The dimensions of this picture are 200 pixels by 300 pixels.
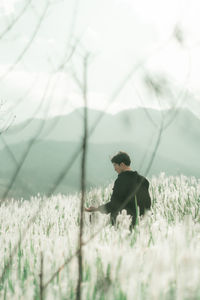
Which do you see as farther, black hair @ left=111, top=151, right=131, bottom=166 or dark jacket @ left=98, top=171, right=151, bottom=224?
black hair @ left=111, top=151, right=131, bottom=166

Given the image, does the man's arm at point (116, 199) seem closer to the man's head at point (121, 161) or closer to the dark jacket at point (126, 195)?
the dark jacket at point (126, 195)

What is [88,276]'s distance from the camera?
2.70m

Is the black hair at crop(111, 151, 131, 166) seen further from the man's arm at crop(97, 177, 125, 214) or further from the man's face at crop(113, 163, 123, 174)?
the man's arm at crop(97, 177, 125, 214)

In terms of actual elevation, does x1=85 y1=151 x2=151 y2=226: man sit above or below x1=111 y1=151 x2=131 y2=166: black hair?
below

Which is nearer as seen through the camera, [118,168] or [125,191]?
[125,191]

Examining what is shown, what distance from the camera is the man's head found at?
18.4 feet

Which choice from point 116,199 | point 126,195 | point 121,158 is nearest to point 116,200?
point 116,199

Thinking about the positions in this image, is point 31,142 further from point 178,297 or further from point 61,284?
point 178,297

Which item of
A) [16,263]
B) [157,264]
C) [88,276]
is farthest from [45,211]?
[157,264]

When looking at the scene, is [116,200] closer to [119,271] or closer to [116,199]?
[116,199]

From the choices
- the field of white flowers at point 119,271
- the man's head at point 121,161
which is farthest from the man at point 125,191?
the field of white flowers at point 119,271

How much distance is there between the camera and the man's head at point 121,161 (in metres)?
5.60

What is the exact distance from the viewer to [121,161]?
18.4 ft

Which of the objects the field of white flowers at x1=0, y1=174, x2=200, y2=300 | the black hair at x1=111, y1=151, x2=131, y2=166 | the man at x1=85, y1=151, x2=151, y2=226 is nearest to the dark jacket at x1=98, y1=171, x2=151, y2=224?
the man at x1=85, y1=151, x2=151, y2=226
